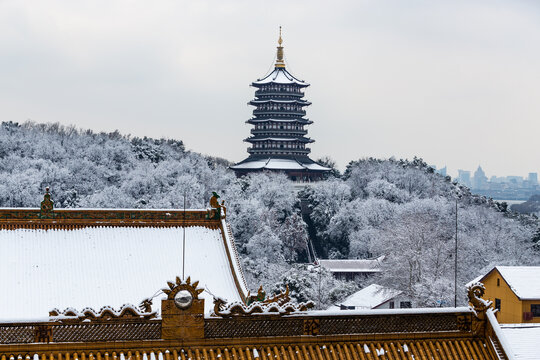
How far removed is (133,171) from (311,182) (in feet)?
59.1

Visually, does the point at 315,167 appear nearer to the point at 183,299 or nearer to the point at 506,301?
the point at 506,301

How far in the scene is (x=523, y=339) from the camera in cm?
1341

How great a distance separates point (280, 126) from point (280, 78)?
183 inches

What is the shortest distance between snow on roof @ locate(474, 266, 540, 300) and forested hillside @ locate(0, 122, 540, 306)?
11.8 m

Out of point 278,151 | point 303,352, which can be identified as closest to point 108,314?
point 303,352

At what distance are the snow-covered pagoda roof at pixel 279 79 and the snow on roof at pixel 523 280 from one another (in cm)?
4751

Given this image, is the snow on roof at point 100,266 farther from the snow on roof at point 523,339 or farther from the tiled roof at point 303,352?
the tiled roof at point 303,352

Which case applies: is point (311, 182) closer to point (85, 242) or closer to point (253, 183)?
point (253, 183)

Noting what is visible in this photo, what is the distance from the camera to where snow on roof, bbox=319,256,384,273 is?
5656 cm

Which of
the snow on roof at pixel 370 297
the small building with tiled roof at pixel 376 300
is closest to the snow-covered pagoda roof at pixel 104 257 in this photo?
the small building with tiled roof at pixel 376 300

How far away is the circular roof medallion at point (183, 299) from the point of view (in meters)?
11.0

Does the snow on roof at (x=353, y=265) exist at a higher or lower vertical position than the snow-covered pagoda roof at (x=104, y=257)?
lower

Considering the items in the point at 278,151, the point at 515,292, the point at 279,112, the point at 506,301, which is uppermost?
the point at 279,112

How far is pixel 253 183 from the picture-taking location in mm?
72250
